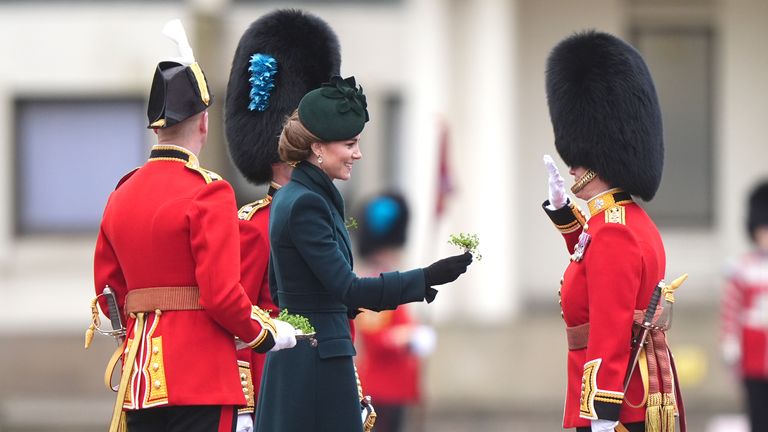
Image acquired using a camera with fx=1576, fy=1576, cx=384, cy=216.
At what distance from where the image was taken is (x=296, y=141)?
→ 4676 mm

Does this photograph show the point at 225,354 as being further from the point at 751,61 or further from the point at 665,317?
the point at 751,61

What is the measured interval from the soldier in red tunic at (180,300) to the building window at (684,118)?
9040mm

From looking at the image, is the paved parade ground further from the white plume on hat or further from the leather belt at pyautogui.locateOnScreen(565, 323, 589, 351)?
the white plume on hat

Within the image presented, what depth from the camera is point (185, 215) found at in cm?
455

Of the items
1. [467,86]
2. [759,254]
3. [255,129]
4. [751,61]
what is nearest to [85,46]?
[467,86]

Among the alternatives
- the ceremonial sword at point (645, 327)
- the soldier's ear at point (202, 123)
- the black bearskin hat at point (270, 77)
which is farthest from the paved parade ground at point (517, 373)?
the soldier's ear at point (202, 123)

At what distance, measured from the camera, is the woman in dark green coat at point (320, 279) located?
4.52 meters

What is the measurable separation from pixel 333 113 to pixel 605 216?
94 centimetres

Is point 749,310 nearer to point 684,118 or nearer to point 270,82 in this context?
point 270,82

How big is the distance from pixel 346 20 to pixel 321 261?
928cm

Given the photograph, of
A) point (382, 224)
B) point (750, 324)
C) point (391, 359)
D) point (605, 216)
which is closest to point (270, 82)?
point (605, 216)

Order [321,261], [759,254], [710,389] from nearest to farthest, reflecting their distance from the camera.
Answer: [321,261] < [759,254] < [710,389]

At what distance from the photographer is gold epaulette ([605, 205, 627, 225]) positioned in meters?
4.88

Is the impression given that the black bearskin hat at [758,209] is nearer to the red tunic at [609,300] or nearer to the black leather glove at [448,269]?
the red tunic at [609,300]
